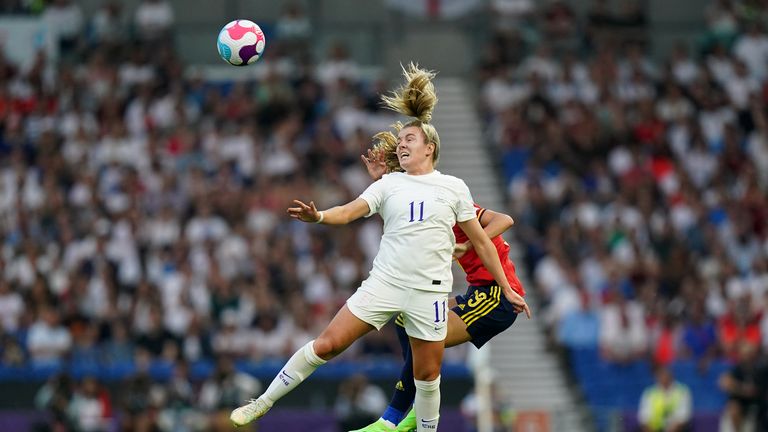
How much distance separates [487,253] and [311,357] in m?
1.52

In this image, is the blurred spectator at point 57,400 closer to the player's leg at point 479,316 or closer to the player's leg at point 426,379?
the player's leg at point 479,316

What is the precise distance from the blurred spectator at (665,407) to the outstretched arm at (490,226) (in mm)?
9921

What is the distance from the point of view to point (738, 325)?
76.3ft

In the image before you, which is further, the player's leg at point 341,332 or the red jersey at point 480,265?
the red jersey at point 480,265

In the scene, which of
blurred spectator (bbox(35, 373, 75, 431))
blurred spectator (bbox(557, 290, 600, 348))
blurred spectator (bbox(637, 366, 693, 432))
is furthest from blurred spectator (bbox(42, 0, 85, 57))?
blurred spectator (bbox(637, 366, 693, 432))

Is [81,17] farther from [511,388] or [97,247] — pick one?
[511,388]

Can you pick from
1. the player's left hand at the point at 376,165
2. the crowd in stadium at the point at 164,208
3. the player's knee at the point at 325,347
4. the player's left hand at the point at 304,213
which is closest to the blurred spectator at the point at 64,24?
the crowd in stadium at the point at 164,208

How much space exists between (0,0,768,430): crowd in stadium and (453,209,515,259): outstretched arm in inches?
333

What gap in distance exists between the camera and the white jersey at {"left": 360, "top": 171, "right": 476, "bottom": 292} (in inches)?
436

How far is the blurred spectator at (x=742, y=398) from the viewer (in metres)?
20.7

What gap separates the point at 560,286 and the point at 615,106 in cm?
485

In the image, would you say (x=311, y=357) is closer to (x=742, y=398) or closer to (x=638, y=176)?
(x=742, y=398)

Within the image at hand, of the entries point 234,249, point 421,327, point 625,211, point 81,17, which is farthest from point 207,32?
point 421,327

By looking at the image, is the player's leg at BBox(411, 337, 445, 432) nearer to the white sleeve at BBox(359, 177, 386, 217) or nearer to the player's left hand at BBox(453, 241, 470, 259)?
the player's left hand at BBox(453, 241, 470, 259)
